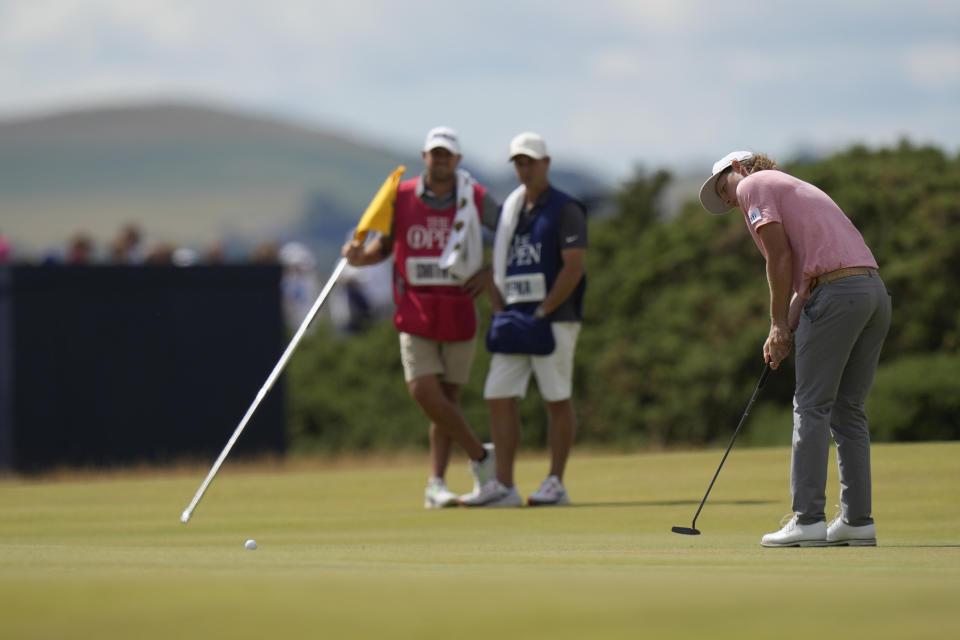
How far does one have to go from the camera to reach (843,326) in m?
6.61

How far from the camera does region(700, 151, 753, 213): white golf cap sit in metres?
7.03

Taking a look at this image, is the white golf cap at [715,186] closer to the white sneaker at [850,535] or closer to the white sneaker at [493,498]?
the white sneaker at [850,535]

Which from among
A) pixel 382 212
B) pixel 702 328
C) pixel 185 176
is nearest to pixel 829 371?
pixel 382 212

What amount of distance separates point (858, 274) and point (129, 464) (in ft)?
32.1

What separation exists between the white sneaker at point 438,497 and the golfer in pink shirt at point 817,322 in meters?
2.93

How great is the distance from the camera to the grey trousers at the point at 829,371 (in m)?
6.62

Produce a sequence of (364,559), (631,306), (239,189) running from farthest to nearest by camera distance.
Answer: (239,189)
(631,306)
(364,559)

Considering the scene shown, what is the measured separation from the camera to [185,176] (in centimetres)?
17212

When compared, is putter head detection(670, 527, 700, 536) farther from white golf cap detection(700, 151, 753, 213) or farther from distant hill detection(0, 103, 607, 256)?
distant hill detection(0, 103, 607, 256)

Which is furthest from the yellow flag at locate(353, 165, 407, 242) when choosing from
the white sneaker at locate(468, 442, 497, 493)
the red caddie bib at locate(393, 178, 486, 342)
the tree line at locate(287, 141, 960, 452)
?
the tree line at locate(287, 141, 960, 452)

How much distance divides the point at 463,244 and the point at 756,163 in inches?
106

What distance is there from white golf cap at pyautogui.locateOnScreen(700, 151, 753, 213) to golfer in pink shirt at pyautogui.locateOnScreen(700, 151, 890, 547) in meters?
0.26

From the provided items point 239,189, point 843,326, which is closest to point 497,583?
point 843,326

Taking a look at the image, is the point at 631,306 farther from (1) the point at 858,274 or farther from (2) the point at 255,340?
(1) the point at 858,274
